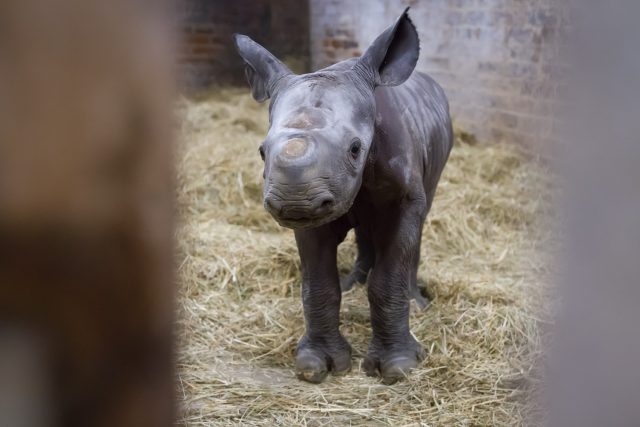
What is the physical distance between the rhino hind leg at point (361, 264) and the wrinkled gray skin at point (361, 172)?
29.5 inches

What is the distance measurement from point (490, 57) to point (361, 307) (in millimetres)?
3427

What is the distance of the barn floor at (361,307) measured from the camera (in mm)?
2975

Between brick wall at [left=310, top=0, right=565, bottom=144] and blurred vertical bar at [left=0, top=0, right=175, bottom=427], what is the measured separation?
510cm

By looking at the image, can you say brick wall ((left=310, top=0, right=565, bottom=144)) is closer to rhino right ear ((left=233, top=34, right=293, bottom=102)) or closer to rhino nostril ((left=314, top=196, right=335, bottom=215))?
rhino right ear ((left=233, top=34, right=293, bottom=102))

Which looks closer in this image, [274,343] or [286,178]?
[286,178]

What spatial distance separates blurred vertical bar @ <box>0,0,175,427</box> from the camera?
56 cm

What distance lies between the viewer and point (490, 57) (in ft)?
21.7

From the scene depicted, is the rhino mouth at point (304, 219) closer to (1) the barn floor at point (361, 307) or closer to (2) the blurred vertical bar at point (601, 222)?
(1) the barn floor at point (361, 307)

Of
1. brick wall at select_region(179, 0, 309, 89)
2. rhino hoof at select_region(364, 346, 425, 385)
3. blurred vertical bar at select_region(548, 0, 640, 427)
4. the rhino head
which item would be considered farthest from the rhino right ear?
brick wall at select_region(179, 0, 309, 89)

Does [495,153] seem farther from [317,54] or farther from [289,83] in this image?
[289,83]

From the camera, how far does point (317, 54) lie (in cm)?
886

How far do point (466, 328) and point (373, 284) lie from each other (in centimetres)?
67

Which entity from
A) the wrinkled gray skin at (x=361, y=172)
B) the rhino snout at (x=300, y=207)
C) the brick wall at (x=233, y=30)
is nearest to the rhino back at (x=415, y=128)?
the wrinkled gray skin at (x=361, y=172)

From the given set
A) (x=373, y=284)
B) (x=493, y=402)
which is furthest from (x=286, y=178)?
(x=493, y=402)
